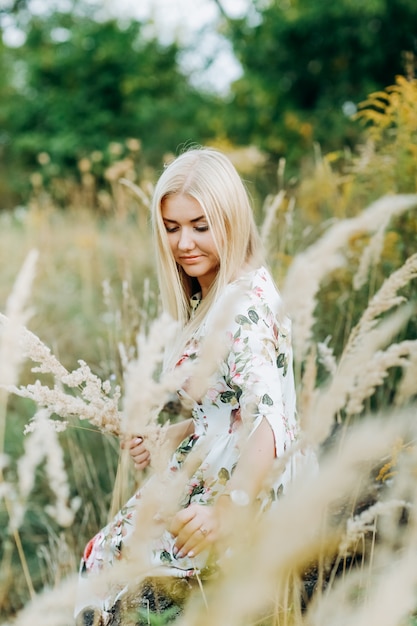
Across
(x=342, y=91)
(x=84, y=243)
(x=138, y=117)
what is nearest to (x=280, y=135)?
A: (x=342, y=91)

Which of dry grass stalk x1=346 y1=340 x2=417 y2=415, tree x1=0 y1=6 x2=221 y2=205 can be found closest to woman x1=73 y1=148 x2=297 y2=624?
dry grass stalk x1=346 y1=340 x2=417 y2=415

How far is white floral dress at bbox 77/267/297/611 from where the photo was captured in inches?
60.2

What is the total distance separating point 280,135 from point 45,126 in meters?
7.86

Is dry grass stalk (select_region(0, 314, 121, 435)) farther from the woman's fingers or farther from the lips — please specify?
the lips

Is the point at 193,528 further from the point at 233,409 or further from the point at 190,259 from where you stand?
the point at 190,259

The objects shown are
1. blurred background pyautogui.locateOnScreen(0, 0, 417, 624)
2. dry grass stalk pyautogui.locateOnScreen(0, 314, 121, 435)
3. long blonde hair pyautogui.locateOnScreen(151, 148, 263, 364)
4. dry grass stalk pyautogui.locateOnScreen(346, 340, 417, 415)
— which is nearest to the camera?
dry grass stalk pyautogui.locateOnScreen(346, 340, 417, 415)

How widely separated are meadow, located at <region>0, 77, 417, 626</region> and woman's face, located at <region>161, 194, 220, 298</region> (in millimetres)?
285

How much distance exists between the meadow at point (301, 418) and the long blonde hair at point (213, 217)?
0.22m

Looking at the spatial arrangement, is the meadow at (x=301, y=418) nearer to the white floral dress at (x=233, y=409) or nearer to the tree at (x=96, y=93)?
the white floral dress at (x=233, y=409)

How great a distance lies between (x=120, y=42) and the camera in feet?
46.4

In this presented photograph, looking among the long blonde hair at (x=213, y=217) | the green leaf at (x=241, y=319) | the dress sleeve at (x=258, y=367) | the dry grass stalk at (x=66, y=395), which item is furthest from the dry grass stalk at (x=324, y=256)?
the long blonde hair at (x=213, y=217)

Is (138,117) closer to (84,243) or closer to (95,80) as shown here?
(95,80)

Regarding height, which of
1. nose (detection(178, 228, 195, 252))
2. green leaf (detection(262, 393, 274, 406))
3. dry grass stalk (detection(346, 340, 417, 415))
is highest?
nose (detection(178, 228, 195, 252))

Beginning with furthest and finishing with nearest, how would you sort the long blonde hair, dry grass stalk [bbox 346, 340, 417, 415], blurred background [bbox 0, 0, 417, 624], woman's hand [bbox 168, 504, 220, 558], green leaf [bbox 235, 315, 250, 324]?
blurred background [bbox 0, 0, 417, 624] → the long blonde hair → green leaf [bbox 235, 315, 250, 324] → woman's hand [bbox 168, 504, 220, 558] → dry grass stalk [bbox 346, 340, 417, 415]
